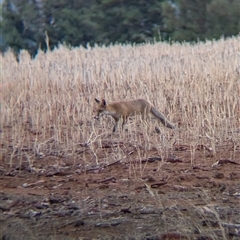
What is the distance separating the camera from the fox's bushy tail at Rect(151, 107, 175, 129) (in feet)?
28.5

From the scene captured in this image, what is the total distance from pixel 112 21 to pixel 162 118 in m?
18.9

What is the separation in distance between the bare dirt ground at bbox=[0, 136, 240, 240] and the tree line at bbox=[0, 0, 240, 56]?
17.9 metres

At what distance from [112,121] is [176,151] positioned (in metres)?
1.89

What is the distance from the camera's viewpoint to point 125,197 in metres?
6.01

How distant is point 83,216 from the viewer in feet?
18.2

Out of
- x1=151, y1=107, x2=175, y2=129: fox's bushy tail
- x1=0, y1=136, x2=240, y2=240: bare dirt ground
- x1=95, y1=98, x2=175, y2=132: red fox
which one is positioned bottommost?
x1=0, y1=136, x2=240, y2=240: bare dirt ground

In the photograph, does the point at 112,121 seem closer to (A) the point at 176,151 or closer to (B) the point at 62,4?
(A) the point at 176,151

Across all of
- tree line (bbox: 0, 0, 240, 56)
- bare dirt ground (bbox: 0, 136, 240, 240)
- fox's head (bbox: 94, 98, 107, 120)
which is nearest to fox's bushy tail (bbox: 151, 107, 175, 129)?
fox's head (bbox: 94, 98, 107, 120)

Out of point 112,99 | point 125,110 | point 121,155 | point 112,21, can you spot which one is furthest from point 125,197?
point 112,21

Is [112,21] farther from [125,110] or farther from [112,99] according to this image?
A: [125,110]

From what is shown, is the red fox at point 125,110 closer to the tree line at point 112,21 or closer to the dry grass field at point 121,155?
the dry grass field at point 121,155

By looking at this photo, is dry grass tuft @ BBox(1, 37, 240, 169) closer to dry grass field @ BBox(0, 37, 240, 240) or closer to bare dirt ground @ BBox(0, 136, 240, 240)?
dry grass field @ BBox(0, 37, 240, 240)

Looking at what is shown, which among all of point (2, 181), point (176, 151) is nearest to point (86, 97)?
point (176, 151)

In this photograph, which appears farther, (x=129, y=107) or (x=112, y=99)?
(x=112, y=99)
